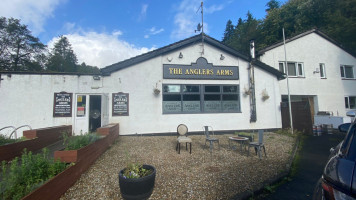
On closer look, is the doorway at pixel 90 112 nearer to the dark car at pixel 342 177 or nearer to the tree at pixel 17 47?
the dark car at pixel 342 177

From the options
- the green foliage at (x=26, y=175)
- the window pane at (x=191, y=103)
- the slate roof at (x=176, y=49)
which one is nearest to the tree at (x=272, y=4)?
the slate roof at (x=176, y=49)

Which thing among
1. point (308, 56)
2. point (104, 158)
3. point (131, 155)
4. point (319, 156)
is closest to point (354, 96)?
point (308, 56)

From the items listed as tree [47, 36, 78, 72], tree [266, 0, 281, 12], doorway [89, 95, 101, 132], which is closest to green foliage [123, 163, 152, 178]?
doorway [89, 95, 101, 132]

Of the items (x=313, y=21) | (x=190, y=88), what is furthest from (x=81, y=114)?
(x=313, y=21)

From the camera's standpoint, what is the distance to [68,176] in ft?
10.9

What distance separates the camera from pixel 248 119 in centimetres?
1023

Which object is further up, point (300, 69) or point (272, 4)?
point (272, 4)

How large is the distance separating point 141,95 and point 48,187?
6.62 metres

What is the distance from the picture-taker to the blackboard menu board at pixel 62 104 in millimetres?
8086

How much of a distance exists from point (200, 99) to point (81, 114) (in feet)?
22.3

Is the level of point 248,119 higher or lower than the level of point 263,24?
lower

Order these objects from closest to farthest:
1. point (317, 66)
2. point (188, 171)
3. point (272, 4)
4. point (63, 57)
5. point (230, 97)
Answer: point (188, 171), point (230, 97), point (317, 66), point (272, 4), point (63, 57)

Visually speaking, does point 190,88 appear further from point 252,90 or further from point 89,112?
point 89,112

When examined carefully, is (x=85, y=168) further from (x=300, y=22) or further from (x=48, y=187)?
(x=300, y=22)
